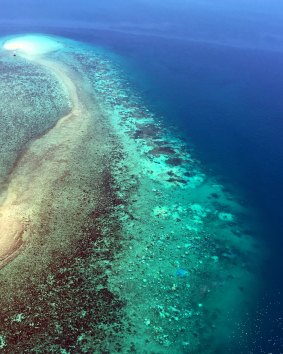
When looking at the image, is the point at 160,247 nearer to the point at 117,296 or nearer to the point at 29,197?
the point at 117,296

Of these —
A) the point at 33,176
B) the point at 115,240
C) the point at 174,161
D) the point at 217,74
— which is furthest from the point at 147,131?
the point at 217,74

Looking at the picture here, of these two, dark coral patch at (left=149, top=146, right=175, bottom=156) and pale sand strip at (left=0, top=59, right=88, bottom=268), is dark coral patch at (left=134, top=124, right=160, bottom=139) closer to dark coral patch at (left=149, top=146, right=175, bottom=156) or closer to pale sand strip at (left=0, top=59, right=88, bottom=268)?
dark coral patch at (left=149, top=146, right=175, bottom=156)

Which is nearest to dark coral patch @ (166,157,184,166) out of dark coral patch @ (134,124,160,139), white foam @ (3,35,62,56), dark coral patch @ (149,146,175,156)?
dark coral patch @ (149,146,175,156)

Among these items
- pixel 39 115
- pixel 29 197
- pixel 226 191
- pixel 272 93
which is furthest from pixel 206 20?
pixel 29 197

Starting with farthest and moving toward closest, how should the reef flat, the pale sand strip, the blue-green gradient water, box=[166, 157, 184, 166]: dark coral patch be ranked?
box=[166, 157, 184, 166]: dark coral patch → the blue-green gradient water → the pale sand strip → the reef flat

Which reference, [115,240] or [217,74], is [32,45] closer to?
[217,74]

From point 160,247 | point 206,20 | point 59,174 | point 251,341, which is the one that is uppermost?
point 206,20
